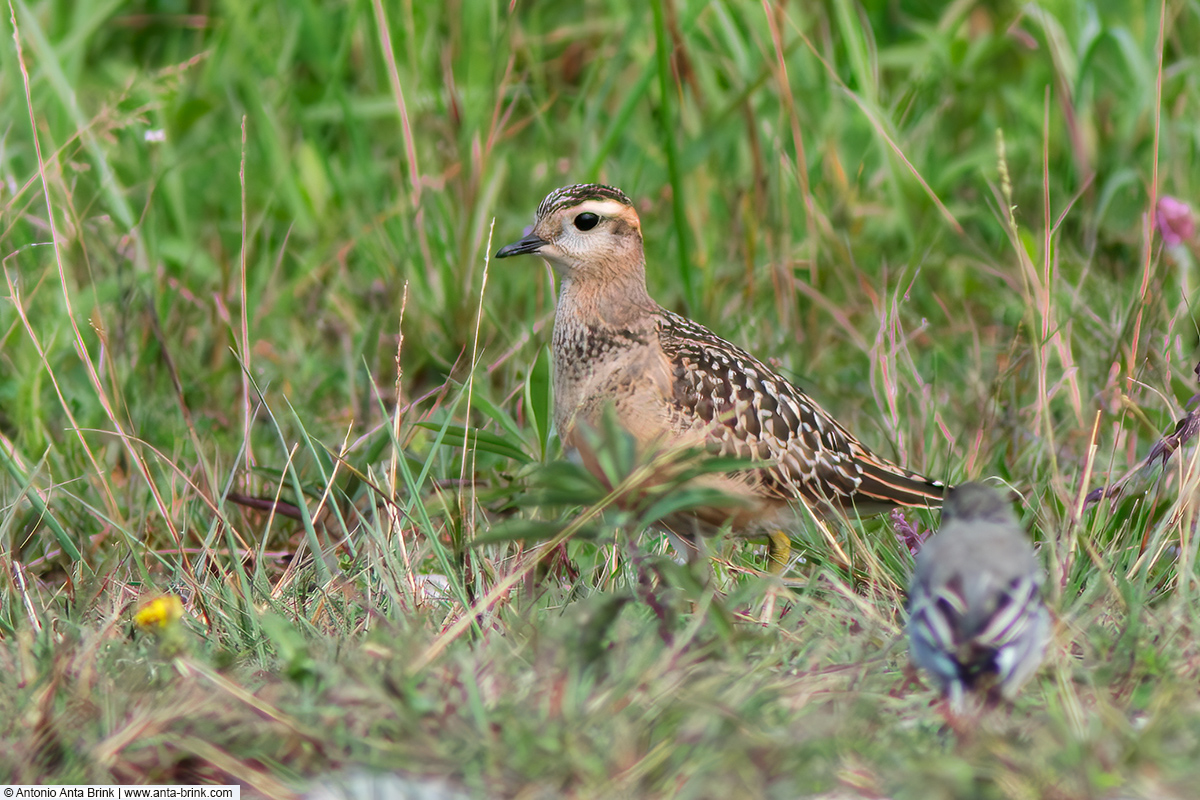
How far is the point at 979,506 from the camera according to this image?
2648 millimetres

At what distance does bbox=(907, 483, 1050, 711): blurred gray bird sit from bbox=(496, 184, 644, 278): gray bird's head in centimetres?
204

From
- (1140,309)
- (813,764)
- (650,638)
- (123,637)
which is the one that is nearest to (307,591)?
(123,637)

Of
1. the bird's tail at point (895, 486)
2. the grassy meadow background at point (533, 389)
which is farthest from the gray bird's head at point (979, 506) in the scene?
the bird's tail at point (895, 486)

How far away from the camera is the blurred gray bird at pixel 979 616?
2.29 m

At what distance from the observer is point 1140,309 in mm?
3873

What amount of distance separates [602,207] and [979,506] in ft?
6.58

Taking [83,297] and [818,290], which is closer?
[83,297]

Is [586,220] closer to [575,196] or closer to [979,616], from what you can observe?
[575,196]

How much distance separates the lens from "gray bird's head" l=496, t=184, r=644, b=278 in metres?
4.30

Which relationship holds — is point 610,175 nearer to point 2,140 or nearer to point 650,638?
point 2,140

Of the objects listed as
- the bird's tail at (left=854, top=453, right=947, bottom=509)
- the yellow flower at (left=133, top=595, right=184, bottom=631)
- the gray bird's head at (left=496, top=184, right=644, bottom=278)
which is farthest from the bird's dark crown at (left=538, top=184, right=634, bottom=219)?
the yellow flower at (left=133, top=595, right=184, bottom=631)

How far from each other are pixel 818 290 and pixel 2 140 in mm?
3088

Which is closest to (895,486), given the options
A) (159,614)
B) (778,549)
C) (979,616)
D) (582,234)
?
(778,549)

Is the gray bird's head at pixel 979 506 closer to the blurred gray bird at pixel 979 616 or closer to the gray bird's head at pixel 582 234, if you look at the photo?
the blurred gray bird at pixel 979 616
